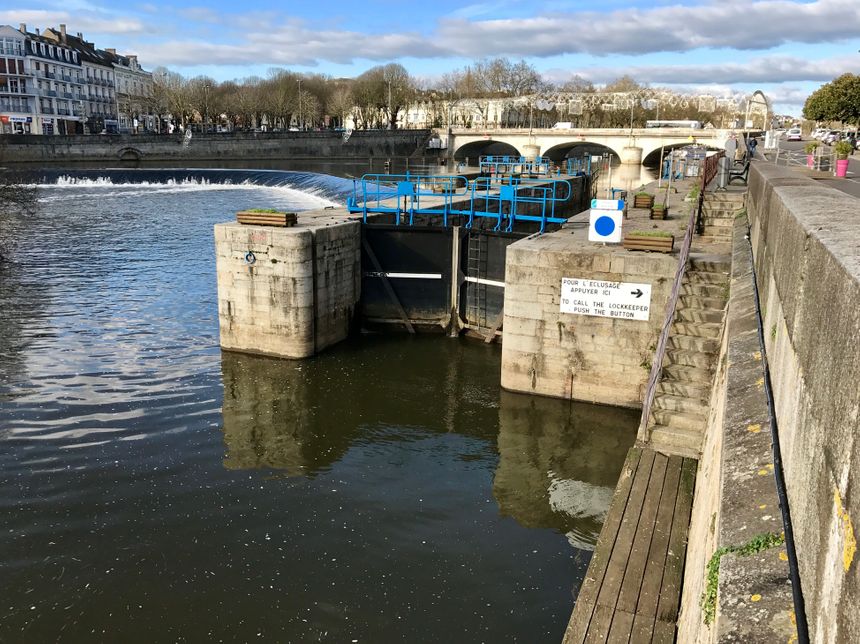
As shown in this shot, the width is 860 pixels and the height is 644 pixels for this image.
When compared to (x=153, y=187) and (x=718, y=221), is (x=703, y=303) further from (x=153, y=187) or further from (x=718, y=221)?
(x=153, y=187)

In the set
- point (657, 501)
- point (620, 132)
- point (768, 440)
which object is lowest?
point (657, 501)

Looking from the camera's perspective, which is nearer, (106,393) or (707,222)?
(106,393)

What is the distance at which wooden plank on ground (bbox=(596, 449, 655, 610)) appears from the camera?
23.6 feet

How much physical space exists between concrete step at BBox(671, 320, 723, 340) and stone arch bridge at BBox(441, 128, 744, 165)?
2381 inches

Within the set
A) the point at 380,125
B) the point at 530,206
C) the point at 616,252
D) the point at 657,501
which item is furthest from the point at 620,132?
the point at 657,501

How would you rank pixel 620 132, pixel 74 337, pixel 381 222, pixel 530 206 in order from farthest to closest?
pixel 620 132 < pixel 530 206 < pixel 381 222 < pixel 74 337

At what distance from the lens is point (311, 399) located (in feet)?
50.8

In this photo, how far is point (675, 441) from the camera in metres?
10.0

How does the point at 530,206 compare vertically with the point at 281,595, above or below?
above

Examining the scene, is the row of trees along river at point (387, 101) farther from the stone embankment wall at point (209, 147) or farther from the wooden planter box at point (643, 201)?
the wooden planter box at point (643, 201)

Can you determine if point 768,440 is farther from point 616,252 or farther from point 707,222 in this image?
point 707,222

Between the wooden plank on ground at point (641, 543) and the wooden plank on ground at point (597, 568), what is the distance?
0.23m

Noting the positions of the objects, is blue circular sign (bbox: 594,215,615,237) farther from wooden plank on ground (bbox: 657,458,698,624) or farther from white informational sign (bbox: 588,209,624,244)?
wooden plank on ground (bbox: 657,458,698,624)

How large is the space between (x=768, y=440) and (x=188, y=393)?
43.1 ft
